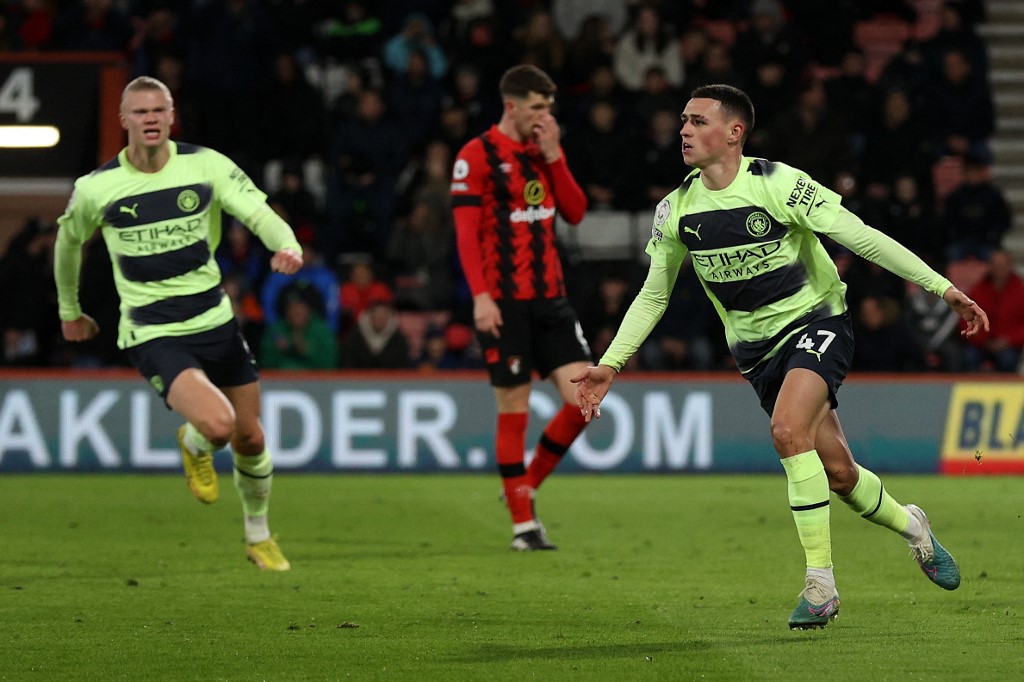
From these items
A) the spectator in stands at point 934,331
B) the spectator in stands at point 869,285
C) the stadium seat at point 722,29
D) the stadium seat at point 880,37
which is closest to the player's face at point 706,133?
the spectator in stands at point 934,331

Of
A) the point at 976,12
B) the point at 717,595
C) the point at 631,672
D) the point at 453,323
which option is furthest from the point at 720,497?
the point at 976,12

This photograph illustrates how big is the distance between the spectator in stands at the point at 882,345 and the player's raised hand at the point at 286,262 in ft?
27.5

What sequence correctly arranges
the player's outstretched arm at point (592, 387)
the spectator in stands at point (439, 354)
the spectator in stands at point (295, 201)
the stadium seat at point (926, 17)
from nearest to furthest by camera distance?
the player's outstretched arm at point (592, 387)
the spectator in stands at point (439, 354)
the spectator in stands at point (295, 201)
the stadium seat at point (926, 17)

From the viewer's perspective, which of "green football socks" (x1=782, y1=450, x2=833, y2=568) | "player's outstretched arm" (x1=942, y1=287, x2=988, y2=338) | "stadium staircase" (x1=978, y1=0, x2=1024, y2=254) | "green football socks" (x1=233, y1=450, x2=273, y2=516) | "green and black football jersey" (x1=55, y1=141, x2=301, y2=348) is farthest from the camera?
"stadium staircase" (x1=978, y1=0, x2=1024, y2=254)

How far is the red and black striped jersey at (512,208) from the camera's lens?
29.5 ft

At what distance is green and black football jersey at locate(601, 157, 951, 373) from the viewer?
648 centimetres

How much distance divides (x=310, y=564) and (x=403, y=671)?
3.06 metres

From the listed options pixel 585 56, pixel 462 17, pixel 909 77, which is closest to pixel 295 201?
pixel 462 17

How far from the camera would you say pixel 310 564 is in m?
8.42

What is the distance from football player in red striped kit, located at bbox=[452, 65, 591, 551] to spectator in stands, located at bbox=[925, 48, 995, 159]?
374 inches

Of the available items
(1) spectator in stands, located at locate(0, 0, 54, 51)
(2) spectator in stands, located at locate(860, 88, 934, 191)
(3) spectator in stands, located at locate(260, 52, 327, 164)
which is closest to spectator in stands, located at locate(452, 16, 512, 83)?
(3) spectator in stands, located at locate(260, 52, 327, 164)

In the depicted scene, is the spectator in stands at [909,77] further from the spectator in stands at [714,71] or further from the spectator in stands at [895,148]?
the spectator in stands at [714,71]

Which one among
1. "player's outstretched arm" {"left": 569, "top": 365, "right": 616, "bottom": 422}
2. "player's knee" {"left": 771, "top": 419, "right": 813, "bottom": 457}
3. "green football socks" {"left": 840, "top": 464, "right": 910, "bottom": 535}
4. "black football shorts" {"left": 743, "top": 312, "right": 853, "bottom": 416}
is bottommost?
"green football socks" {"left": 840, "top": 464, "right": 910, "bottom": 535}

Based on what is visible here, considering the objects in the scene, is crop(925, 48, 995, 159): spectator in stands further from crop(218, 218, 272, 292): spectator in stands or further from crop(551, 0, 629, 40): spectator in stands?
crop(218, 218, 272, 292): spectator in stands
